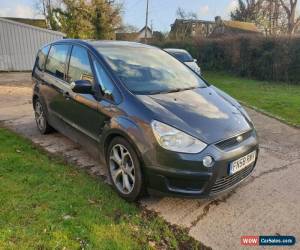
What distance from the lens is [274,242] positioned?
2922 millimetres

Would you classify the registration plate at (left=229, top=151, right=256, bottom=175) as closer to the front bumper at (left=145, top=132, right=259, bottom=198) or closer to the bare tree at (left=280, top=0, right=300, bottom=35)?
the front bumper at (left=145, top=132, right=259, bottom=198)

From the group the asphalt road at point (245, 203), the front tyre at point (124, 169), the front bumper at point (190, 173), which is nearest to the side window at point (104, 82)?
the front tyre at point (124, 169)

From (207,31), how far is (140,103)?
3254cm

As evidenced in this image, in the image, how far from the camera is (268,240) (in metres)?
2.94

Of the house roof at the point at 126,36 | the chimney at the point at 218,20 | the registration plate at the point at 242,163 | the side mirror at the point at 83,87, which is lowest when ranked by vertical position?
the house roof at the point at 126,36

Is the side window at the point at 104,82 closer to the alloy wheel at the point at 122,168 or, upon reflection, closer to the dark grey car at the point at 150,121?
the dark grey car at the point at 150,121

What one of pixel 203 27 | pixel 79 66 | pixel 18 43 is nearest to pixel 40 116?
Result: pixel 79 66

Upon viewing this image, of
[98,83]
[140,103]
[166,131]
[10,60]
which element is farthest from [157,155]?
[10,60]

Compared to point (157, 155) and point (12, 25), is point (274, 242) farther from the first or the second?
point (12, 25)

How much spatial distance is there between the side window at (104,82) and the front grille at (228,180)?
1479mm

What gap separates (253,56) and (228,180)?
1478 cm

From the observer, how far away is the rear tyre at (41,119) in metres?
5.55

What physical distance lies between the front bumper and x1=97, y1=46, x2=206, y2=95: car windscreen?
0.94 metres

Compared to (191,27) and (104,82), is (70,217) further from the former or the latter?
(191,27)
